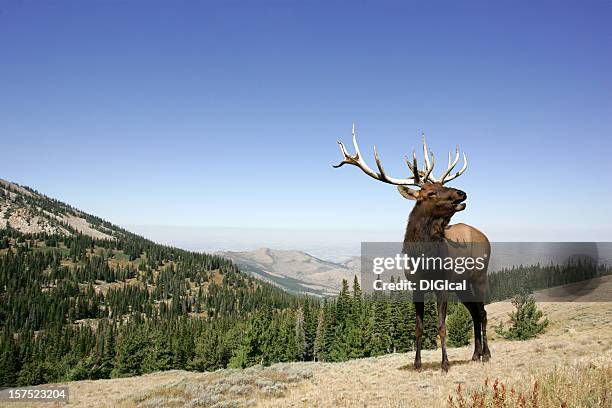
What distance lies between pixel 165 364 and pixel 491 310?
82214 mm

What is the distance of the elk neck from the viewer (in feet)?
34.6

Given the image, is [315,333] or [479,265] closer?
[479,265]

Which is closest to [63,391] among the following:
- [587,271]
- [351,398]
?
[351,398]

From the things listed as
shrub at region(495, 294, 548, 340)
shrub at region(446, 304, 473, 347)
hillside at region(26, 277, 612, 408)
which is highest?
hillside at region(26, 277, 612, 408)

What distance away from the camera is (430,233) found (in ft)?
34.6

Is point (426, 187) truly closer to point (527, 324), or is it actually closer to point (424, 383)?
point (424, 383)

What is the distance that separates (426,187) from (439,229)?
4.07 feet

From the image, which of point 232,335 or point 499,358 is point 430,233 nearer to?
point 499,358

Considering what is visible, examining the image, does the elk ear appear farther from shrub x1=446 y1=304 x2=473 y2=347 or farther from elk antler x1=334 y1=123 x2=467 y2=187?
shrub x1=446 y1=304 x2=473 y2=347

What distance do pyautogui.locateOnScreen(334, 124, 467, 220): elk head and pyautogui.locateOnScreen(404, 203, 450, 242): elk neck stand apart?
81 mm

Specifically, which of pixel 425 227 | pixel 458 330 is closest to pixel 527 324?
pixel 458 330

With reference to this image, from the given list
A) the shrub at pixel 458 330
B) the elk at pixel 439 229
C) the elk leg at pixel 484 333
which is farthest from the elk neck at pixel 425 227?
the shrub at pixel 458 330

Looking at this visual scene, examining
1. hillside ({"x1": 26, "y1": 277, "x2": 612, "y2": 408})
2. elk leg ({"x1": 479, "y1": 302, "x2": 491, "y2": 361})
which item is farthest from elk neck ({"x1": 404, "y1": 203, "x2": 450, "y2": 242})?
hillside ({"x1": 26, "y1": 277, "x2": 612, "y2": 408})

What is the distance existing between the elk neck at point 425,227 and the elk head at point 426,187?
0.08m
